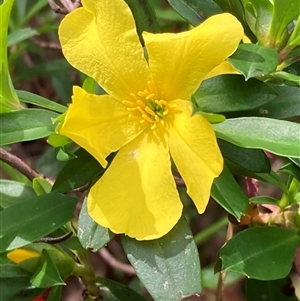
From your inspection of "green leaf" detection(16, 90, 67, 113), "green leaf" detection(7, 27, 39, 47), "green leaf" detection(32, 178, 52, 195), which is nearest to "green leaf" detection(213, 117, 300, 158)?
"green leaf" detection(16, 90, 67, 113)

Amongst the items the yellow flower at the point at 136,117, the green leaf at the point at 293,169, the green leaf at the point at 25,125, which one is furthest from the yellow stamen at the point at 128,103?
the green leaf at the point at 293,169

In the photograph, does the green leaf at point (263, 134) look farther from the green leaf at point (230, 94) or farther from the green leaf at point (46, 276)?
the green leaf at point (46, 276)

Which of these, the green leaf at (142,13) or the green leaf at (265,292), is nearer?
the green leaf at (142,13)

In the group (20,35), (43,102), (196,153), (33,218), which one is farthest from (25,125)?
(20,35)

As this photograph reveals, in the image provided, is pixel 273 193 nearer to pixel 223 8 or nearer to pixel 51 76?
pixel 51 76

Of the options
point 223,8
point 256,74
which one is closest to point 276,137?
point 256,74

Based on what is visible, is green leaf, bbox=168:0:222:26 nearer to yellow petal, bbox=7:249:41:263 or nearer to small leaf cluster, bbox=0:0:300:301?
small leaf cluster, bbox=0:0:300:301
